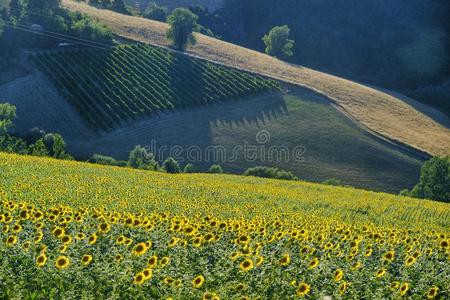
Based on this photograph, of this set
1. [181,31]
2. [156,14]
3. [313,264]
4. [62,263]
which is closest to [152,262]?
[62,263]

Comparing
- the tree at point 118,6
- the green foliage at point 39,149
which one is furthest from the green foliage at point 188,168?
the tree at point 118,6

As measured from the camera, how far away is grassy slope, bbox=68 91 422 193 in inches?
2335

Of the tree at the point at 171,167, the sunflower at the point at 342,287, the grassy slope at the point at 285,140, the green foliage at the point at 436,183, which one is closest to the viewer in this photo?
the sunflower at the point at 342,287

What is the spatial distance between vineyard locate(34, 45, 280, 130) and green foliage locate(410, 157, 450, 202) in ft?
97.1

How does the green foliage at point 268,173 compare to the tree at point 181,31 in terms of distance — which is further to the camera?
the tree at point 181,31

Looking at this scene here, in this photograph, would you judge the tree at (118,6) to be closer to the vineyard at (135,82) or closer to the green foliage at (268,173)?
the vineyard at (135,82)

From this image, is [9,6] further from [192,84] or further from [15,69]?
[192,84]

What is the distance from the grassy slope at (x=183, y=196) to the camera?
19.8 meters

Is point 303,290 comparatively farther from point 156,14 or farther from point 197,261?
point 156,14

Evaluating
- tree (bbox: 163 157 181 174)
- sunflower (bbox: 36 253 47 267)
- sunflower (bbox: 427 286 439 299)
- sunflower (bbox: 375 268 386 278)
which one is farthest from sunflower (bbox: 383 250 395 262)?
tree (bbox: 163 157 181 174)

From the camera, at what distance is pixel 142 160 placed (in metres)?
53.2

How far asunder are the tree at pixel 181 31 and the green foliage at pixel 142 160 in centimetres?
3863

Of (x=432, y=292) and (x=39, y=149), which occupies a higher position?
(x=432, y=292)

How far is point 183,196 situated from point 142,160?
1157 inches
